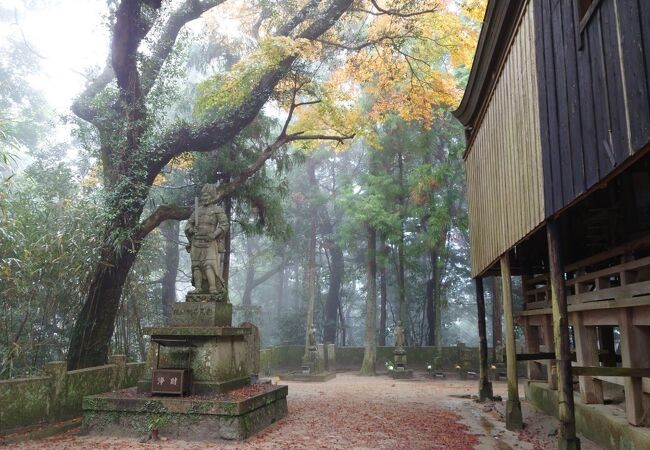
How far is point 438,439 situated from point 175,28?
38.9 feet

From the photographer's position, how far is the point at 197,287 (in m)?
9.06

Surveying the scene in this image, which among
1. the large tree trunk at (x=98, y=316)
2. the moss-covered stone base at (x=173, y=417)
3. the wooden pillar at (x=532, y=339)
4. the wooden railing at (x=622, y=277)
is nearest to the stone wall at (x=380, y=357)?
the large tree trunk at (x=98, y=316)

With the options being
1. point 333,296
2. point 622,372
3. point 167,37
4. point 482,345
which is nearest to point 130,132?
point 167,37

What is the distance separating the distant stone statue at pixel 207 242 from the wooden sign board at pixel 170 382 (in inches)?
67.9

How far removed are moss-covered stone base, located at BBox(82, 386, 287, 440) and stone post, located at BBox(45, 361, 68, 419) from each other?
0.82m

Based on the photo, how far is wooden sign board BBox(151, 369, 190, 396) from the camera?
7543 mm

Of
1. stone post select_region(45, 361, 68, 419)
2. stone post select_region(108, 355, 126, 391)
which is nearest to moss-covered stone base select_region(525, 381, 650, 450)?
stone post select_region(45, 361, 68, 419)

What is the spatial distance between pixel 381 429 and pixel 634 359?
13.4ft

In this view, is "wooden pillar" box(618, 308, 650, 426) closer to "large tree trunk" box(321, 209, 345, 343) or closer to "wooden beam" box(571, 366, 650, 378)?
"wooden beam" box(571, 366, 650, 378)

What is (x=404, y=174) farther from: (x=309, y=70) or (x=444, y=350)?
(x=309, y=70)

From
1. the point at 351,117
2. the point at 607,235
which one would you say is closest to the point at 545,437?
the point at 607,235

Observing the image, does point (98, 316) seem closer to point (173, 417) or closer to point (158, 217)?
point (158, 217)

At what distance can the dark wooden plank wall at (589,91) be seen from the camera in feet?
9.36

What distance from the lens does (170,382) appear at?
7.59 m
